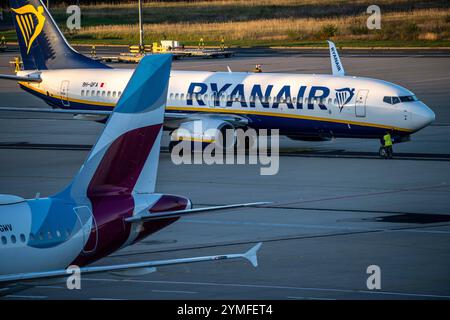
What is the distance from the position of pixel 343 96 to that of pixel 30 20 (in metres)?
16.8

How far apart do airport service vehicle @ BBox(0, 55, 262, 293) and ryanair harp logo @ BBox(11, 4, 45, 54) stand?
3381 centimetres

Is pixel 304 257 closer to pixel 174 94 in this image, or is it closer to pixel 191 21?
pixel 174 94

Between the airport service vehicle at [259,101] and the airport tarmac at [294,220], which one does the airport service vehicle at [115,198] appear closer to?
the airport tarmac at [294,220]

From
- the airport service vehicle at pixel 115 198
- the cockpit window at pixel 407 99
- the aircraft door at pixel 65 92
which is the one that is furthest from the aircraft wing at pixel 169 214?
the aircraft door at pixel 65 92

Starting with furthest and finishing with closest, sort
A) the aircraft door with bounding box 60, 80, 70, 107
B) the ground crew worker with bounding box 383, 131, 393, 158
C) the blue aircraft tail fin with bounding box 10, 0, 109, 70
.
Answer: the blue aircraft tail fin with bounding box 10, 0, 109, 70, the aircraft door with bounding box 60, 80, 70, 107, the ground crew worker with bounding box 383, 131, 393, 158

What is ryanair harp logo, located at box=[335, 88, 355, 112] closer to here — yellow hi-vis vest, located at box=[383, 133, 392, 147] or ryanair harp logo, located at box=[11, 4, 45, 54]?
yellow hi-vis vest, located at box=[383, 133, 392, 147]

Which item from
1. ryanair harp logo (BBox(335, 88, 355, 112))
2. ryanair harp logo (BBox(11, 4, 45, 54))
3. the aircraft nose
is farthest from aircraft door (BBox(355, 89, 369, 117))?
ryanair harp logo (BBox(11, 4, 45, 54))

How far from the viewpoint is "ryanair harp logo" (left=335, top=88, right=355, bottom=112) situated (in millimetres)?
52281

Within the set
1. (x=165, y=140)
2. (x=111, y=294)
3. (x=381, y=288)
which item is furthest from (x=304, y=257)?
(x=165, y=140)

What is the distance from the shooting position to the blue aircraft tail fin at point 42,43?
5856 cm

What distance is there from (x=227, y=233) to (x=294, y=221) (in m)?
2.86

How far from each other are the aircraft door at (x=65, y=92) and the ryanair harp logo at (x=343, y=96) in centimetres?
1404

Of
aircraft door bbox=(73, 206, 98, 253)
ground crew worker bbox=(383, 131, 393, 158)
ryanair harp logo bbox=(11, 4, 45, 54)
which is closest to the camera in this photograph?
aircraft door bbox=(73, 206, 98, 253)

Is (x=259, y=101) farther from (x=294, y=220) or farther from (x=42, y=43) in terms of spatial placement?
Result: (x=294, y=220)
